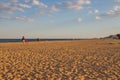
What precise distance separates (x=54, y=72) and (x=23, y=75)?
140 cm

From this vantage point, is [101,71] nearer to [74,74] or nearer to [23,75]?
[74,74]

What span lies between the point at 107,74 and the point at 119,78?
0.80m

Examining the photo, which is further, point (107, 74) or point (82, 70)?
point (82, 70)

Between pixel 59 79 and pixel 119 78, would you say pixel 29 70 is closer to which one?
pixel 59 79

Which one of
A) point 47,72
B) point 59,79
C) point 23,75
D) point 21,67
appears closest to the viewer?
point 59,79

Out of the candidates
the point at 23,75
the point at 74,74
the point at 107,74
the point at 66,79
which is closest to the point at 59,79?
the point at 66,79

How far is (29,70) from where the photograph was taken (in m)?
9.97

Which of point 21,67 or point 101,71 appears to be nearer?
point 101,71

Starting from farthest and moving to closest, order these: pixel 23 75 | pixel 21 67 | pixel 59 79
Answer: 1. pixel 21 67
2. pixel 23 75
3. pixel 59 79

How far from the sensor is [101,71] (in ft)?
32.2

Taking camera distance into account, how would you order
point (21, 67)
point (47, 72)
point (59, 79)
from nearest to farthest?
1. point (59, 79)
2. point (47, 72)
3. point (21, 67)

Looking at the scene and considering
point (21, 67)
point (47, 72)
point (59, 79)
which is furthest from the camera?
point (21, 67)

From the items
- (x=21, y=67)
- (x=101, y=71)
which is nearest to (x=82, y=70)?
(x=101, y=71)

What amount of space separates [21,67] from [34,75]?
1943 millimetres
